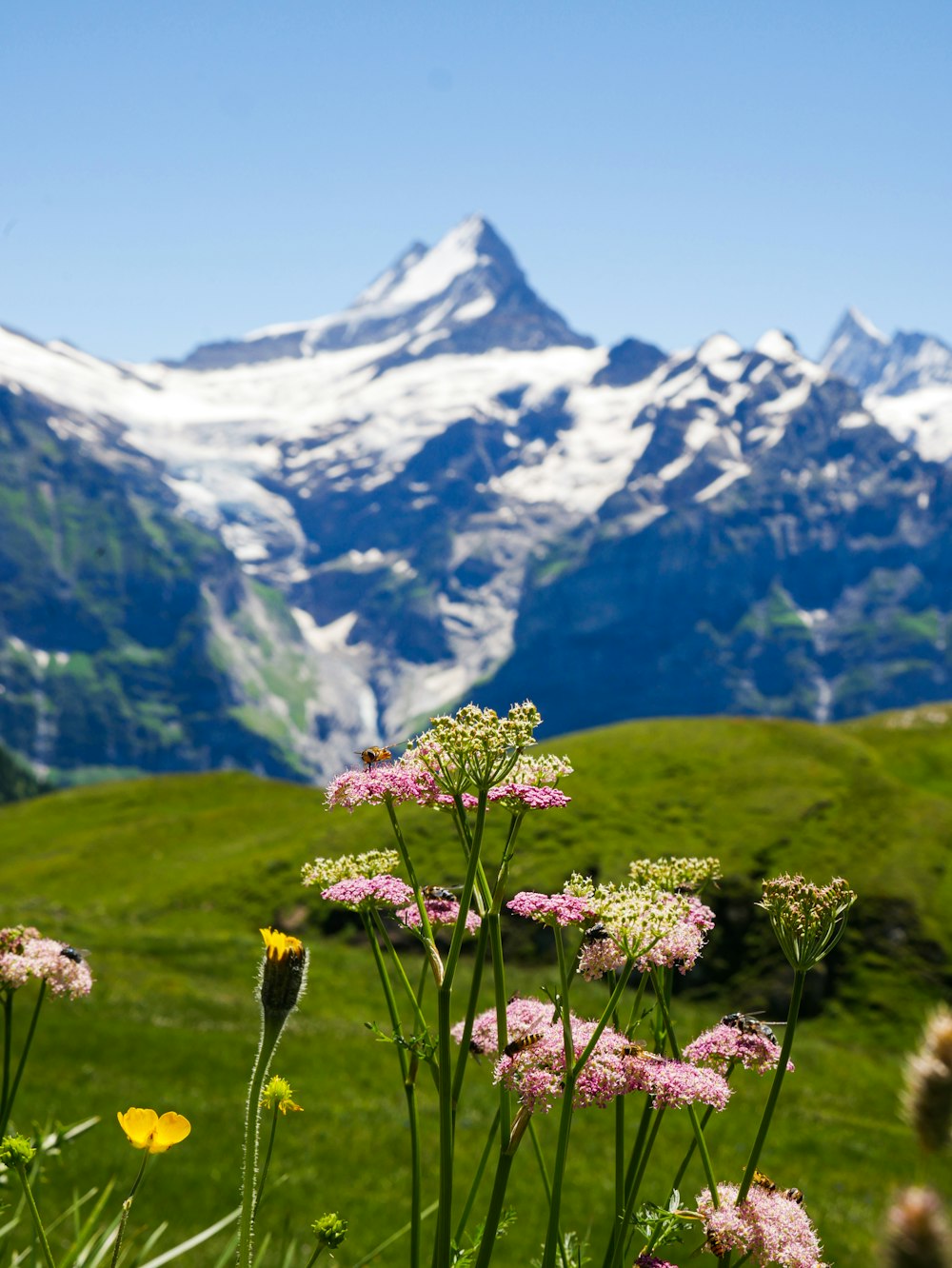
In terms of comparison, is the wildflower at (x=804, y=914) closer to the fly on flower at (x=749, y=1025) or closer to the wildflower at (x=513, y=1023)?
the fly on flower at (x=749, y=1025)

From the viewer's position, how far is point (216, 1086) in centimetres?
2250

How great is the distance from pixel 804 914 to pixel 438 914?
5.33 ft

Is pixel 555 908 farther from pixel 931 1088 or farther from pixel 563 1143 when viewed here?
pixel 931 1088

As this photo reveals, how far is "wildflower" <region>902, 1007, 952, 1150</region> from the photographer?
3.90ft

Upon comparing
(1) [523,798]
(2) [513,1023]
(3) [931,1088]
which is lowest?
(2) [513,1023]

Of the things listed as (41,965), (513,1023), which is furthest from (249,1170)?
(41,965)

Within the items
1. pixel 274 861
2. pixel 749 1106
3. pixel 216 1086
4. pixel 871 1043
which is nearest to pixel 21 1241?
pixel 216 1086

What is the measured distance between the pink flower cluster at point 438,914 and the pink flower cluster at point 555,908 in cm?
18

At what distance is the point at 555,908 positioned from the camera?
3664 millimetres

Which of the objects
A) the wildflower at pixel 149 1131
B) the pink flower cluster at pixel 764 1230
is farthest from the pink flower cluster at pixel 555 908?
the wildflower at pixel 149 1131

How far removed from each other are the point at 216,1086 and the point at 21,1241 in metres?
10.5

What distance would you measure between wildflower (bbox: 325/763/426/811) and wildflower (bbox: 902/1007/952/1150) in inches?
109

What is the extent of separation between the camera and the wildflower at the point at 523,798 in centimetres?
372

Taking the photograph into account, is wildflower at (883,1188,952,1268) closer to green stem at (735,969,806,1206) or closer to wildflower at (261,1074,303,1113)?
green stem at (735,969,806,1206)
